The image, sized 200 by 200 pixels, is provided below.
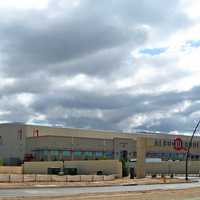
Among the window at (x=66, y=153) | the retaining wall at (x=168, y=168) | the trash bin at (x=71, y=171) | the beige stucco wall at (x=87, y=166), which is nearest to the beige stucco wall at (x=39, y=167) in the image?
the beige stucco wall at (x=87, y=166)

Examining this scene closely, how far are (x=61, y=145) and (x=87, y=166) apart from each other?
31.1m

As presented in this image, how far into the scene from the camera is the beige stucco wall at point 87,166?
276 feet

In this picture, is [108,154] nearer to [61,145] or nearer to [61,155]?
[61,155]

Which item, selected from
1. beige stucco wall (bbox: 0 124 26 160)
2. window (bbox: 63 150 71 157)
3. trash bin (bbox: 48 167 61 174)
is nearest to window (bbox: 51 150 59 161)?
window (bbox: 63 150 71 157)

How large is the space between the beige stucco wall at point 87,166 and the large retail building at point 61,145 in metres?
21.5

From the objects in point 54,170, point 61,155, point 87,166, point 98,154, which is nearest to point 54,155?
point 61,155

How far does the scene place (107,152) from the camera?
130 meters

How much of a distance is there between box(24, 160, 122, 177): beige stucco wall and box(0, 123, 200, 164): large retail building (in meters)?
21.5

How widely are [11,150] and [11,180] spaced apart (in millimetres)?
62886

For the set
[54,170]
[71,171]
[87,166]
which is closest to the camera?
[71,171]

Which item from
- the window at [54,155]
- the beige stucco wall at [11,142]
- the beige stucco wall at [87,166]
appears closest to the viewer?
the beige stucco wall at [87,166]

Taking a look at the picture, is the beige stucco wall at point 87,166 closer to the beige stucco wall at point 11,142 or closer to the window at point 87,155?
the beige stucco wall at point 11,142

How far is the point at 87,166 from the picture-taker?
90.6 meters

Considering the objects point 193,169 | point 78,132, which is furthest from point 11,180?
point 78,132
